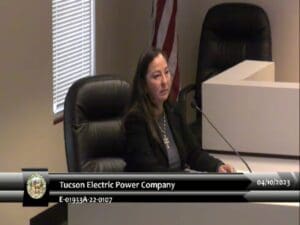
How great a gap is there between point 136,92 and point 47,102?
35.8 inches

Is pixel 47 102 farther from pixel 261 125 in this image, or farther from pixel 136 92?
pixel 261 125

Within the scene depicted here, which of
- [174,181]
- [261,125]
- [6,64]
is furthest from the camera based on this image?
[6,64]

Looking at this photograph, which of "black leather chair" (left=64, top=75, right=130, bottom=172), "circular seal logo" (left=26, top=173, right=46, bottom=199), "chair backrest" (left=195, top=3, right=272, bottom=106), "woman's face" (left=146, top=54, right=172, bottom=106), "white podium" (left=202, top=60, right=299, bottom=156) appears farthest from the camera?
"chair backrest" (left=195, top=3, right=272, bottom=106)

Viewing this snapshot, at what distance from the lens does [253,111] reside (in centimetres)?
77

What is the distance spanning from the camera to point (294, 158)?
0.75 metres

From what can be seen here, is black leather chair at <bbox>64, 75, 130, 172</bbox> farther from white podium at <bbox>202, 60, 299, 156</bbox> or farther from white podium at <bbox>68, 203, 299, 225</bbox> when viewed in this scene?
white podium at <bbox>68, 203, 299, 225</bbox>

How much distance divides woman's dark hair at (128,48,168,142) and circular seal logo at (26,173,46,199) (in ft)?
2.21

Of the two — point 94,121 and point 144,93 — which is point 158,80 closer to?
point 144,93

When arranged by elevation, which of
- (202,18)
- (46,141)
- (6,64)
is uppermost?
(202,18)

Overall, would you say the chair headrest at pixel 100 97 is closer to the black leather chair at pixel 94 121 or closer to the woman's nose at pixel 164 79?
the black leather chair at pixel 94 121

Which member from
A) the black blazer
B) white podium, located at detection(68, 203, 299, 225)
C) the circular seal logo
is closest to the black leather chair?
the black blazer

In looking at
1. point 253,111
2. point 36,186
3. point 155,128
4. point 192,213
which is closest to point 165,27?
point 155,128

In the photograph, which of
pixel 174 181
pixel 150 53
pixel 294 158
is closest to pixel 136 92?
pixel 150 53

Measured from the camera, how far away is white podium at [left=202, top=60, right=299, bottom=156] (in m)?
0.76
